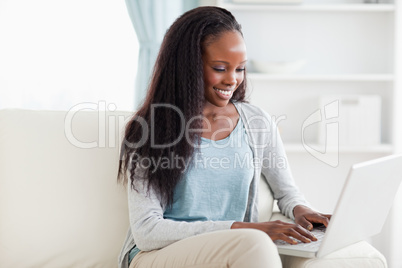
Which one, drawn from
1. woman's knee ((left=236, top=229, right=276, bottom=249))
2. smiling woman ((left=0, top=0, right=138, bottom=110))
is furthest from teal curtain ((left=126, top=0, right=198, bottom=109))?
woman's knee ((left=236, top=229, right=276, bottom=249))

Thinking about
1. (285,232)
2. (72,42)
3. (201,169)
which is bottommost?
(285,232)

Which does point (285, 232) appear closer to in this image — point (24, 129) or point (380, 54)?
point (24, 129)

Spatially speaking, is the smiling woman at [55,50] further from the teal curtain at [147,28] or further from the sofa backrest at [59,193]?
the sofa backrest at [59,193]

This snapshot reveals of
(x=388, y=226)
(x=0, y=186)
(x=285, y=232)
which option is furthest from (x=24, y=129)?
(x=388, y=226)

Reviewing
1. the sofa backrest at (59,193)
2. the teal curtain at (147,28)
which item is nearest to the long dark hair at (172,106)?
the sofa backrest at (59,193)

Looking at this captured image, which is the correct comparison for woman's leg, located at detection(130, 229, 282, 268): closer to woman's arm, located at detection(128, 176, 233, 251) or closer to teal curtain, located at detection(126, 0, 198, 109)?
woman's arm, located at detection(128, 176, 233, 251)

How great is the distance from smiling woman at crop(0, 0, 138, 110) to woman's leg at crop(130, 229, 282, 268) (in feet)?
6.32

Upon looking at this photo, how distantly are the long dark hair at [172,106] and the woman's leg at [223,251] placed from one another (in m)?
0.25

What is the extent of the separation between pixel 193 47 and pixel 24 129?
2.19 ft

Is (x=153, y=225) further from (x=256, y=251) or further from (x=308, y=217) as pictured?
(x=308, y=217)

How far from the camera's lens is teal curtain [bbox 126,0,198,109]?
3.15m

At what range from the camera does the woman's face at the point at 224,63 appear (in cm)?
171

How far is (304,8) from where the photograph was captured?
3031 mm

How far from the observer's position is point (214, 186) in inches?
69.1
